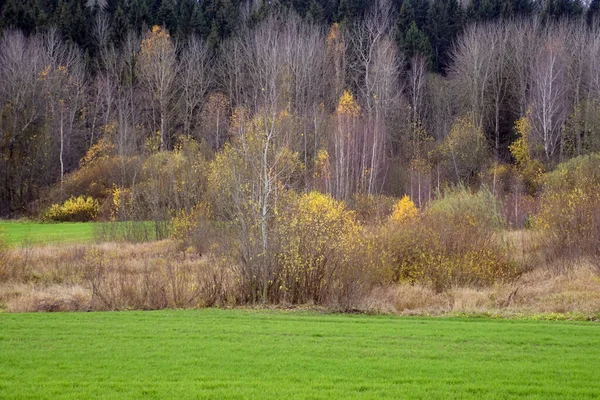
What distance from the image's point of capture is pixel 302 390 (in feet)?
27.4

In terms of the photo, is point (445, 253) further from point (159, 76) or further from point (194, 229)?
point (159, 76)

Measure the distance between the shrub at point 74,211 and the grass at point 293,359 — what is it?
33.8m

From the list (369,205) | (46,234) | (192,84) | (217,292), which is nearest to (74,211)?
(46,234)

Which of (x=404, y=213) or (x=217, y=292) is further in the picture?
(x=404, y=213)

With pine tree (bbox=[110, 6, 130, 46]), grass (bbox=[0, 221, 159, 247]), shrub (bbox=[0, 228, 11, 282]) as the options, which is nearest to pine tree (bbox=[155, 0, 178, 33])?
pine tree (bbox=[110, 6, 130, 46])

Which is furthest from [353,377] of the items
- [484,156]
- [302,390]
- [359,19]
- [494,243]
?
[359,19]

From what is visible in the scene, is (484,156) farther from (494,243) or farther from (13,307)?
(13,307)

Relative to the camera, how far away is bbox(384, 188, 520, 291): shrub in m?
23.8

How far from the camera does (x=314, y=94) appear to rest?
51.2m

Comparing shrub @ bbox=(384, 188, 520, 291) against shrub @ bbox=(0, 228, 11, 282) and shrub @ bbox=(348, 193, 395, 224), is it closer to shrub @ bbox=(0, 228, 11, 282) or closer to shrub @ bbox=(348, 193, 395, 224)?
shrub @ bbox=(348, 193, 395, 224)

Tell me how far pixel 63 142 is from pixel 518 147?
37.4m

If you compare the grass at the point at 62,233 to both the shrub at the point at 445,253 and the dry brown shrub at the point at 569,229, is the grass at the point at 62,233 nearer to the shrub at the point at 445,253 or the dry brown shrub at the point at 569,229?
the shrub at the point at 445,253

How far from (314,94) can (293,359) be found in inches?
1677

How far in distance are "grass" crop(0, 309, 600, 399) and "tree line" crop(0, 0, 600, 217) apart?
24.9 meters
